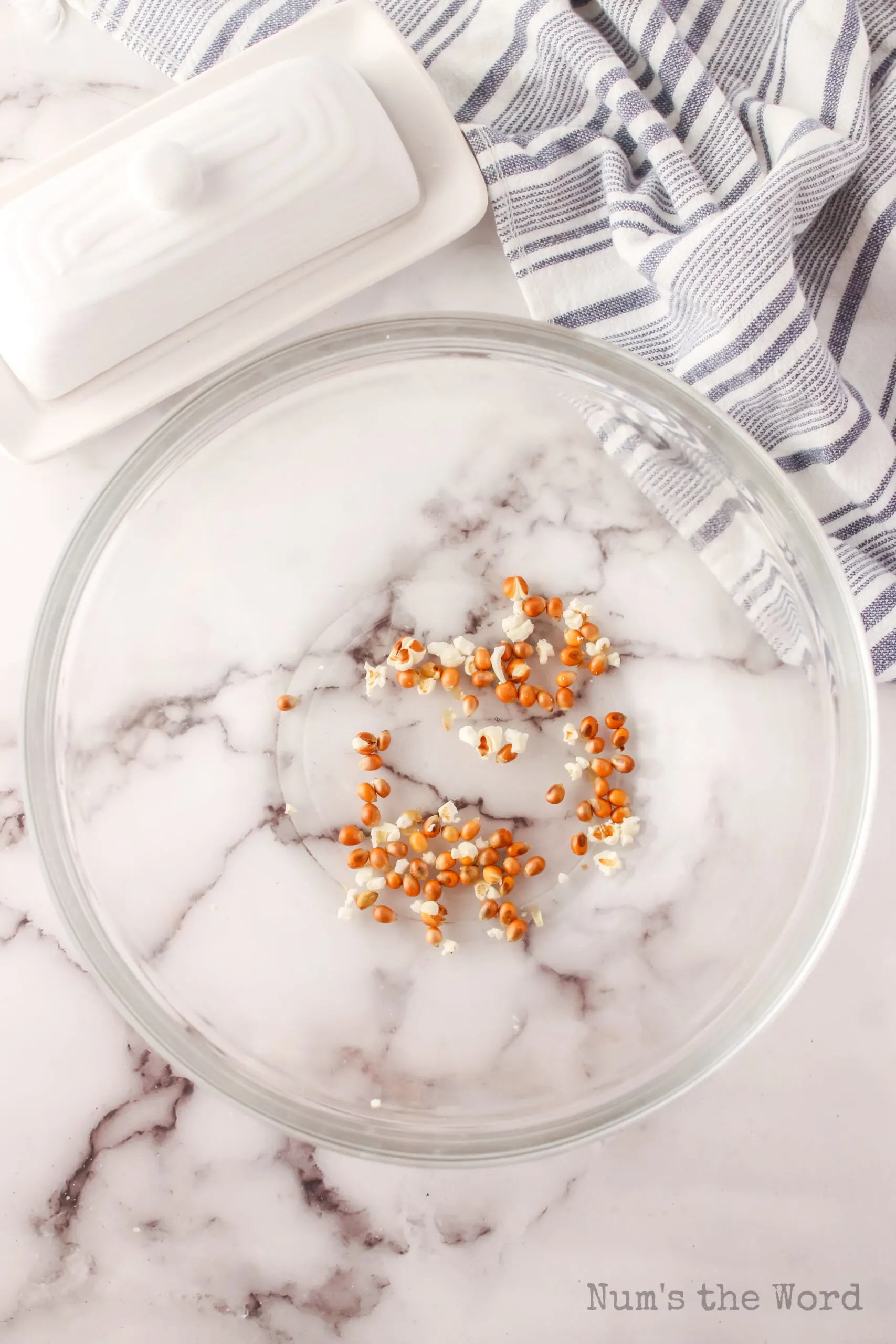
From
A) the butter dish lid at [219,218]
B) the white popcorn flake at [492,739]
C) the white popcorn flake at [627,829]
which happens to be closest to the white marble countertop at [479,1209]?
the butter dish lid at [219,218]

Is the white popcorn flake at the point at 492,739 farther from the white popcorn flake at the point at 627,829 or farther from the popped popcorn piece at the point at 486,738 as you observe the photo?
the white popcorn flake at the point at 627,829

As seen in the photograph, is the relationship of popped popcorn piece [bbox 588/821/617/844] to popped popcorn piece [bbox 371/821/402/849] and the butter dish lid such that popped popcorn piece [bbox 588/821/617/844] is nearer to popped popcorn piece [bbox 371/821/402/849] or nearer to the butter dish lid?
popped popcorn piece [bbox 371/821/402/849]

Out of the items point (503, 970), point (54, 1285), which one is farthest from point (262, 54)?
point (54, 1285)

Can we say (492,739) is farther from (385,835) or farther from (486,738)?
(385,835)

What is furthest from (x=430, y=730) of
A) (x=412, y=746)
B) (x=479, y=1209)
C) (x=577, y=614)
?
(x=479, y=1209)

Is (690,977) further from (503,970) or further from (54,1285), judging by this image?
(54,1285)

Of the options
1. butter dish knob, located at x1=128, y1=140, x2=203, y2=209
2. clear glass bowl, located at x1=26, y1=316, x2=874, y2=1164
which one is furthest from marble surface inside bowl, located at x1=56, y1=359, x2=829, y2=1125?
butter dish knob, located at x1=128, y1=140, x2=203, y2=209

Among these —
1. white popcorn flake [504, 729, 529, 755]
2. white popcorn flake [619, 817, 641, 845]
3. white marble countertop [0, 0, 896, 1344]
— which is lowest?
white marble countertop [0, 0, 896, 1344]
